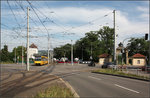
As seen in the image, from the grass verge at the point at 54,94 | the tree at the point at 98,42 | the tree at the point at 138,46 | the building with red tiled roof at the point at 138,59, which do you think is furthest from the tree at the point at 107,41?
the grass verge at the point at 54,94

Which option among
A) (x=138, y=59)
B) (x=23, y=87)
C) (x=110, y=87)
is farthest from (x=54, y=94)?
(x=138, y=59)

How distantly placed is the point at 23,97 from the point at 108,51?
88061mm

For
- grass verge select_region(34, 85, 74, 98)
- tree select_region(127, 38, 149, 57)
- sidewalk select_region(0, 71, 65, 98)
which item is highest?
tree select_region(127, 38, 149, 57)

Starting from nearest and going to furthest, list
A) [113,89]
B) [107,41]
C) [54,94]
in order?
1. [54,94]
2. [113,89]
3. [107,41]

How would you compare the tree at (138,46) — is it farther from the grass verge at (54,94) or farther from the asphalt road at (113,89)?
the grass verge at (54,94)

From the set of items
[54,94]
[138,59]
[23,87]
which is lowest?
[23,87]

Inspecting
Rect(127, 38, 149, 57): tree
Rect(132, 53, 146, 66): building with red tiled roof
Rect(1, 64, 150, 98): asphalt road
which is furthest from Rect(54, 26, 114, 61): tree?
Rect(1, 64, 150, 98): asphalt road

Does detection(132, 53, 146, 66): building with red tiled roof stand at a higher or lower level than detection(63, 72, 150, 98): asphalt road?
higher

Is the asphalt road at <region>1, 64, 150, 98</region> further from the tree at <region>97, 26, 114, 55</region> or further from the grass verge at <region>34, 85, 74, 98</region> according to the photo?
the tree at <region>97, 26, 114, 55</region>

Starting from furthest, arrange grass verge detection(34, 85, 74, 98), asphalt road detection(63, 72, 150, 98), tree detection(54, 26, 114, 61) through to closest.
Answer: tree detection(54, 26, 114, 61)
asphalt road detection(63, 72, 150, 98)
grass verge detection(34, 85, 74, 98)

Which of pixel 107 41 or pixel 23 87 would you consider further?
pixel 107 41

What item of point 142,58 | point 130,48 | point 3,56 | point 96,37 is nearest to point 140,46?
point 130,48

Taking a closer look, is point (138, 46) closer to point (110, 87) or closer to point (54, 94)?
point (110, 87)

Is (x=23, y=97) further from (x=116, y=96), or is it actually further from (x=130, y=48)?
(x=130, y=48)
